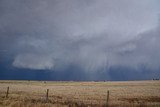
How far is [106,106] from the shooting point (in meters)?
23.5

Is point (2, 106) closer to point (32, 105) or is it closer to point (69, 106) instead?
point (32, 105)

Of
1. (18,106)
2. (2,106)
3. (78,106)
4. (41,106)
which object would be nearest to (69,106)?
(78,106)

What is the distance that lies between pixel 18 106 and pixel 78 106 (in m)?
5.28

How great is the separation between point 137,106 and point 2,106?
485 inches

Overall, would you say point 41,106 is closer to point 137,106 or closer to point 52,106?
point 52,106

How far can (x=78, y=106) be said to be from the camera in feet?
74.5

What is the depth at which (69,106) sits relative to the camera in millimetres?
22672

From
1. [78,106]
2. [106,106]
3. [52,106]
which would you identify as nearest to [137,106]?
[106,106]

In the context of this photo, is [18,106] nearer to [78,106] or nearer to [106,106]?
[78,106]

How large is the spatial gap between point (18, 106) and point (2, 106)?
181cm

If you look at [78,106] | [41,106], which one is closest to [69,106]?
[78,106]

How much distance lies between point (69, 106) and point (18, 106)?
4.48 m

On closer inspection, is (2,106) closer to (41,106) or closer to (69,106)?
(41,106)

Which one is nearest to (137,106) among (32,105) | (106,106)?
(106,106)
